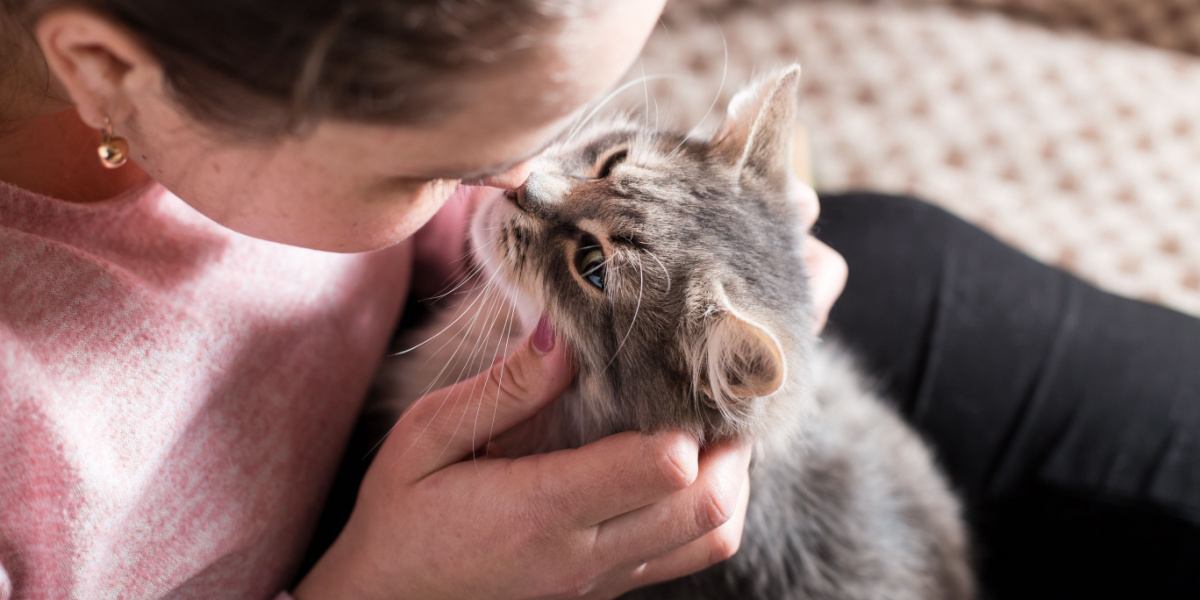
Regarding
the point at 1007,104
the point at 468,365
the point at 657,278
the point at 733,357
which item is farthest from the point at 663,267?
the point at 1007,104

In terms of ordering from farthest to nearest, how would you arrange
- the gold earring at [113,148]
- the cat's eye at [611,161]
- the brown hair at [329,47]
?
the cat's eye at [611,161] → the gold earring at [113,148] → the brown hair at [329,47]

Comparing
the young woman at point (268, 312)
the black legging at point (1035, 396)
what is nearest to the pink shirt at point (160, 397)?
the young woman at point (268, 312)

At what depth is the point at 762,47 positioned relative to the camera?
2.16 meters

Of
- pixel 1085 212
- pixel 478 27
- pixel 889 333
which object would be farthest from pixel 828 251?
pixel 1085 212

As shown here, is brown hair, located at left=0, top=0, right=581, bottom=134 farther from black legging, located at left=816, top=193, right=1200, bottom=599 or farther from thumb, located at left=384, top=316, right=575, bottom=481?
black legging, located at left=816, top=193, right=1200, bottom=599

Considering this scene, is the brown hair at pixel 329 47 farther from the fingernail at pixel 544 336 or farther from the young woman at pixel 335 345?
the fingernail at pixel 544 336

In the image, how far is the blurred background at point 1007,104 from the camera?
193cm

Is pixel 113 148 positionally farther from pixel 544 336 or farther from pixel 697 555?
pixel 697 555

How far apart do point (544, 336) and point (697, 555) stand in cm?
31

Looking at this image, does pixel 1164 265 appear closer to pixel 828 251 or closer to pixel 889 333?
pixel 889 333

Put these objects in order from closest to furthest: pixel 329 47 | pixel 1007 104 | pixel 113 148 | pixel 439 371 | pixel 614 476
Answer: pixel 329 47 → pixel 113 148 → pixel 614 476 → pixel 439 371 → pixel 1007 104

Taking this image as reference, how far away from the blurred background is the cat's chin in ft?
2.38

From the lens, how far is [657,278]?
1062 millimetres

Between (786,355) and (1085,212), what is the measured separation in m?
1.23
